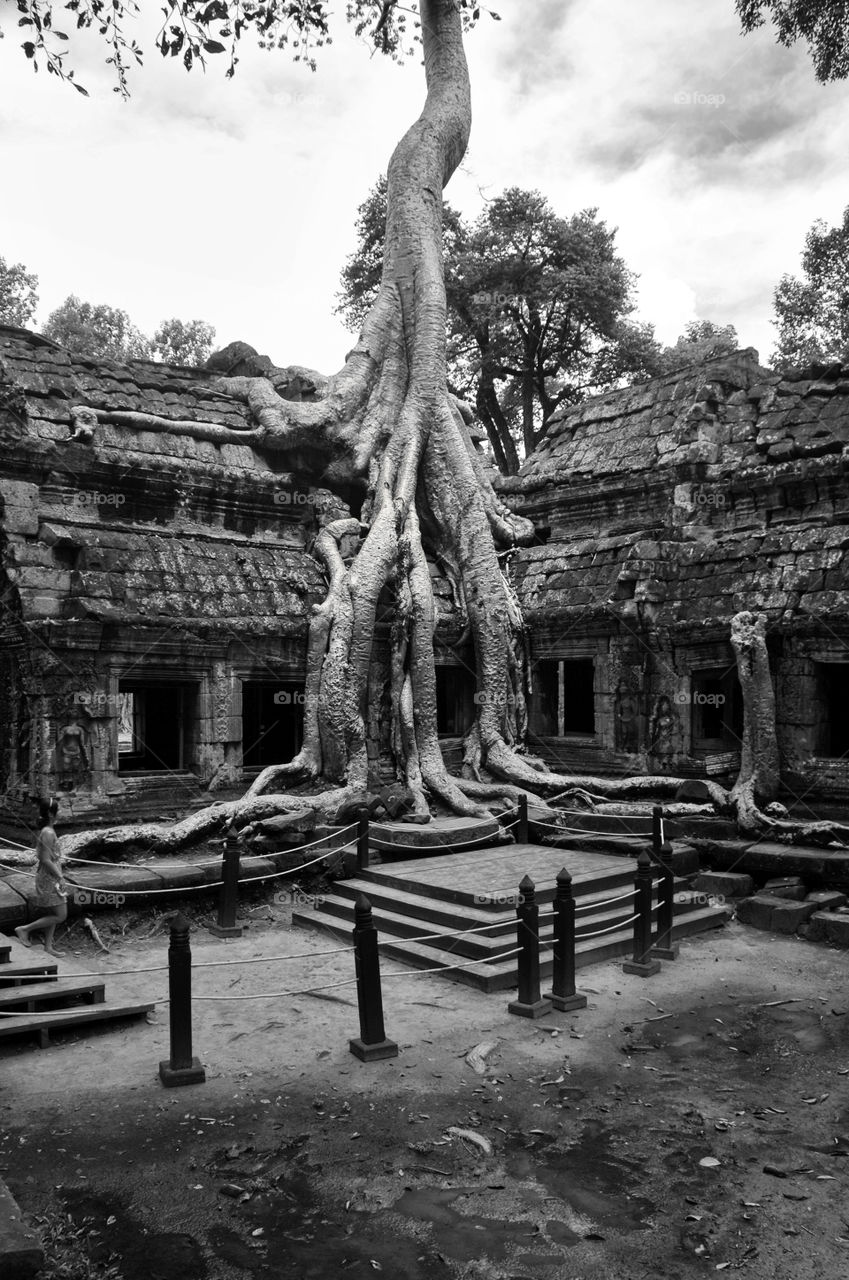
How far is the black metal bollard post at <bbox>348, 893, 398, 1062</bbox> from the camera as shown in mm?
5836

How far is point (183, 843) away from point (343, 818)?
5.80ft

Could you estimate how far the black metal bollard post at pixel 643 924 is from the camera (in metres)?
7.35

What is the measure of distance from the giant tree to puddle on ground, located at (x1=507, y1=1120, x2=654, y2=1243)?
5.38 m

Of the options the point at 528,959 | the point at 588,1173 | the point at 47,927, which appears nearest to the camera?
the point at 588,1173

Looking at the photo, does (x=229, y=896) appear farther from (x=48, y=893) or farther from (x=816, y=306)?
(x=816, y=306)

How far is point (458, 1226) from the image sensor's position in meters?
4.08

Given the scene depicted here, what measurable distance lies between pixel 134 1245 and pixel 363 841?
19.2 ft

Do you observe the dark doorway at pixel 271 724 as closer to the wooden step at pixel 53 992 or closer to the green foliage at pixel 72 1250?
the wooden step at pixel 53 992

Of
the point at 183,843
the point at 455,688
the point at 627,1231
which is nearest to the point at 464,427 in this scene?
the point at 455,688

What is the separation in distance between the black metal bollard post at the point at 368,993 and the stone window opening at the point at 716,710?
20.7 ft

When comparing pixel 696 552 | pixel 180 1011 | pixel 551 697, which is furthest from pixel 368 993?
pixel 551 697

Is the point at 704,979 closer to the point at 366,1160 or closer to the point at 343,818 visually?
the point at 366,1160

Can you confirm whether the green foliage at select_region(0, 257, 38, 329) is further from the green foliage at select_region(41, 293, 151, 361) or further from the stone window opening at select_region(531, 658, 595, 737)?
the stone window opening at select_region(531, 658, 595, 737)

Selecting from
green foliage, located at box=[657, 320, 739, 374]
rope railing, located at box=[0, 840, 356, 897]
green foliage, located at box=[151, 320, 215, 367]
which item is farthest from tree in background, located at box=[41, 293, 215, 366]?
rope railing, located at box=[0, 840, 356, 897]
